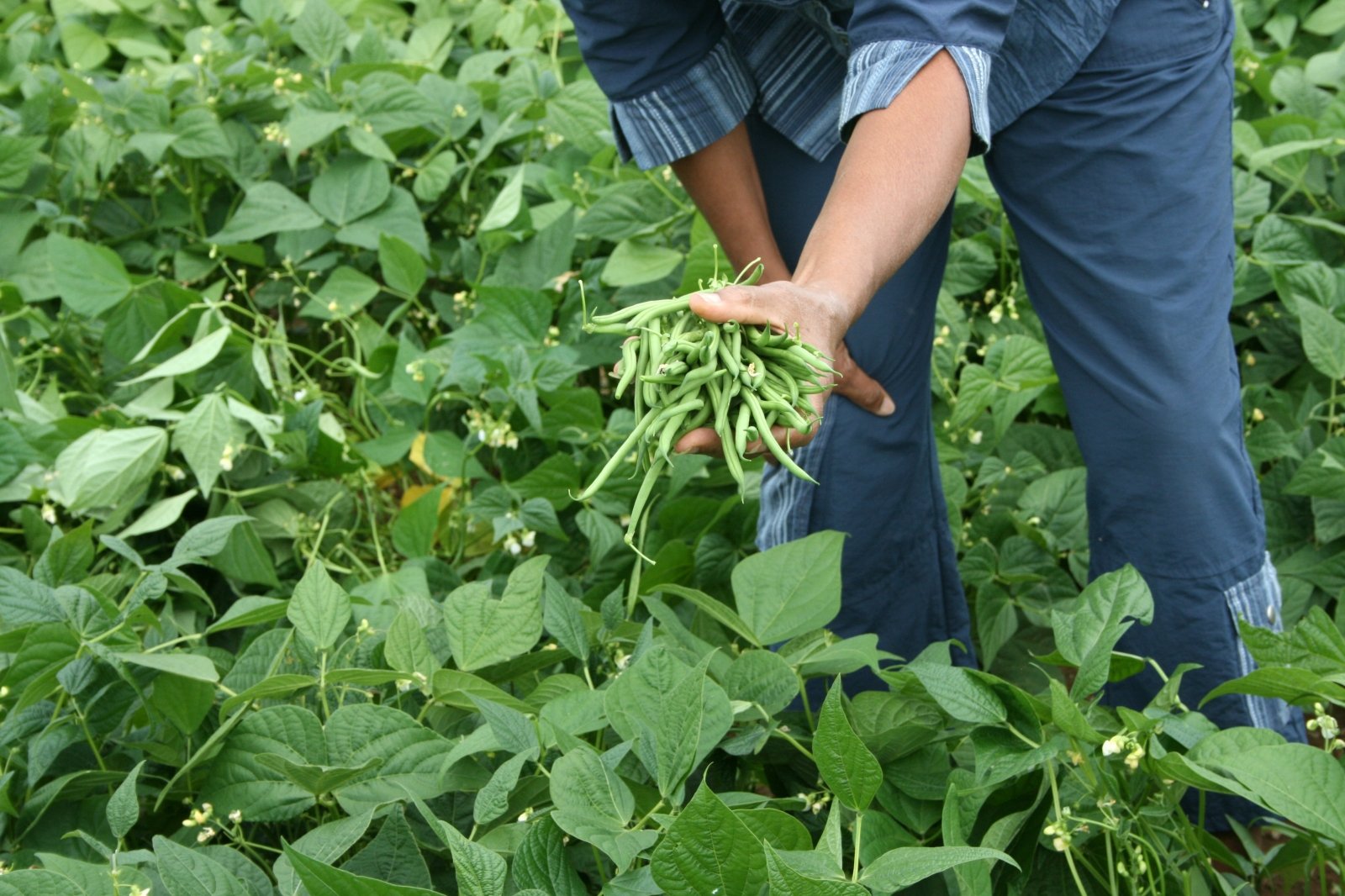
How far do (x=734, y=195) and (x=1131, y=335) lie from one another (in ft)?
1.46

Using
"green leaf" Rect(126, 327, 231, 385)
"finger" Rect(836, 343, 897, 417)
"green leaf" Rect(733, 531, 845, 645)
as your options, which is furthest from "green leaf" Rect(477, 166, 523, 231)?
"green leaf" Rect(733, 531, 845, 645)

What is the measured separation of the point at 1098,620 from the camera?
1.05 m

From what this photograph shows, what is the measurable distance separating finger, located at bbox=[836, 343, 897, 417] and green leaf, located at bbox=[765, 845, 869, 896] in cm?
71

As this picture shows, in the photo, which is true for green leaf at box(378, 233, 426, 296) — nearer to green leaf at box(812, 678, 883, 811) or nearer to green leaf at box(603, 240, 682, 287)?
green leaf at box(603, 240, 682, 287)

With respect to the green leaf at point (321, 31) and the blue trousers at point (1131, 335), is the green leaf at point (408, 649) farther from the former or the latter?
the green leaf at point (321, 31)

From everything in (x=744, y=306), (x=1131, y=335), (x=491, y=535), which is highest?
(x=744, y=306)

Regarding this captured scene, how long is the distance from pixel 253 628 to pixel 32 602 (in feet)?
1.07

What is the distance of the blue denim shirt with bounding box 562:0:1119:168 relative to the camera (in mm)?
1232

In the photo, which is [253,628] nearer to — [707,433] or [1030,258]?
[707,433]

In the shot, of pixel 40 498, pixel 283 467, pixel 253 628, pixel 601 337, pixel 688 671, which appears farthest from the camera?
pixel 601 337

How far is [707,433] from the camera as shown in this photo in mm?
1021

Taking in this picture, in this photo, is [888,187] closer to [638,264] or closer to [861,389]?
[861,389]

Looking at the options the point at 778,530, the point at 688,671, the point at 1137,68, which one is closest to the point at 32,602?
the point at 688,671

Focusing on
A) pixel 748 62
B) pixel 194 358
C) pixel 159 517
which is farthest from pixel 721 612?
pixel 194 358
